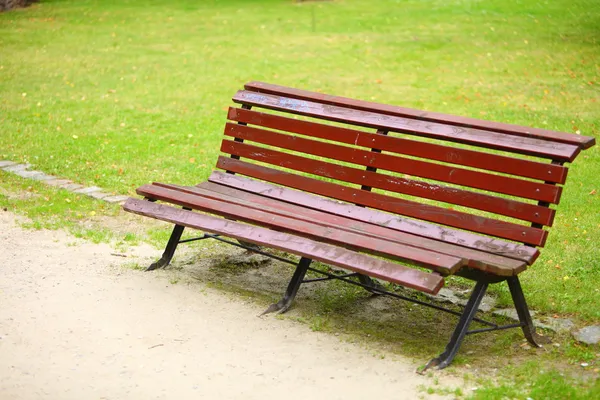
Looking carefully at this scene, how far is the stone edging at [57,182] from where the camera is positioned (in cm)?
724

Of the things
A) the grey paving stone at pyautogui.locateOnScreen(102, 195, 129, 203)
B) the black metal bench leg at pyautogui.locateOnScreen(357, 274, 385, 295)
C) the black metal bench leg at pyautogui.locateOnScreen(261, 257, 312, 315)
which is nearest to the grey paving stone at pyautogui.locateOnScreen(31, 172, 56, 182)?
the grey paving stone at pyautogui.locateOnScreen(102, 195, 129, 203)

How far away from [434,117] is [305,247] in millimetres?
1210

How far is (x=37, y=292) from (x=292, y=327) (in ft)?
5.45

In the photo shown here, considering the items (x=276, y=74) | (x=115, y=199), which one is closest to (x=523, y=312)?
(x=115, y=199)

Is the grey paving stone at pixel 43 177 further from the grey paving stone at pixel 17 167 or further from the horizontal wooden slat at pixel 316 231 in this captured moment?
the horizontal wooden slat at pixel 316 231

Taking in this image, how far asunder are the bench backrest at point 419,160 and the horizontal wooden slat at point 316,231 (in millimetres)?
567

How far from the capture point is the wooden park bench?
4.47 metres

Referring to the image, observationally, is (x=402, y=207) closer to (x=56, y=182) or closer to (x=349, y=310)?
(x=349, y=310)

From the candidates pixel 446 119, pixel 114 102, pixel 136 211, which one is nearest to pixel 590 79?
pixel 114 102

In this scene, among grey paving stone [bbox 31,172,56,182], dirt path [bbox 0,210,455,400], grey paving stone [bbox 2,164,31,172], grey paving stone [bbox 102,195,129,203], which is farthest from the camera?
grey paving stone [bbox 2,164,31,172]

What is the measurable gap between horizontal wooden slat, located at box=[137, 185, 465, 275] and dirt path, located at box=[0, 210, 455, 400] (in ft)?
1.85

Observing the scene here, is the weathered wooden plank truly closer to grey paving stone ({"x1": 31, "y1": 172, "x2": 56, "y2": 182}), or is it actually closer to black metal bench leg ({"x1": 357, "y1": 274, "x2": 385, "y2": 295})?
black metal bench leg ({"x1": 357, "y1": 274, "x2": 385, "y2": 295})

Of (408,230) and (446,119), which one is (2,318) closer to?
(408,230)

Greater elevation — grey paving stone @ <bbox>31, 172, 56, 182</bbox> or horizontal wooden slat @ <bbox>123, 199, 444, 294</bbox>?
horizontal wooden slat @ <bbox>123, 199, 444, 294</bbox>
